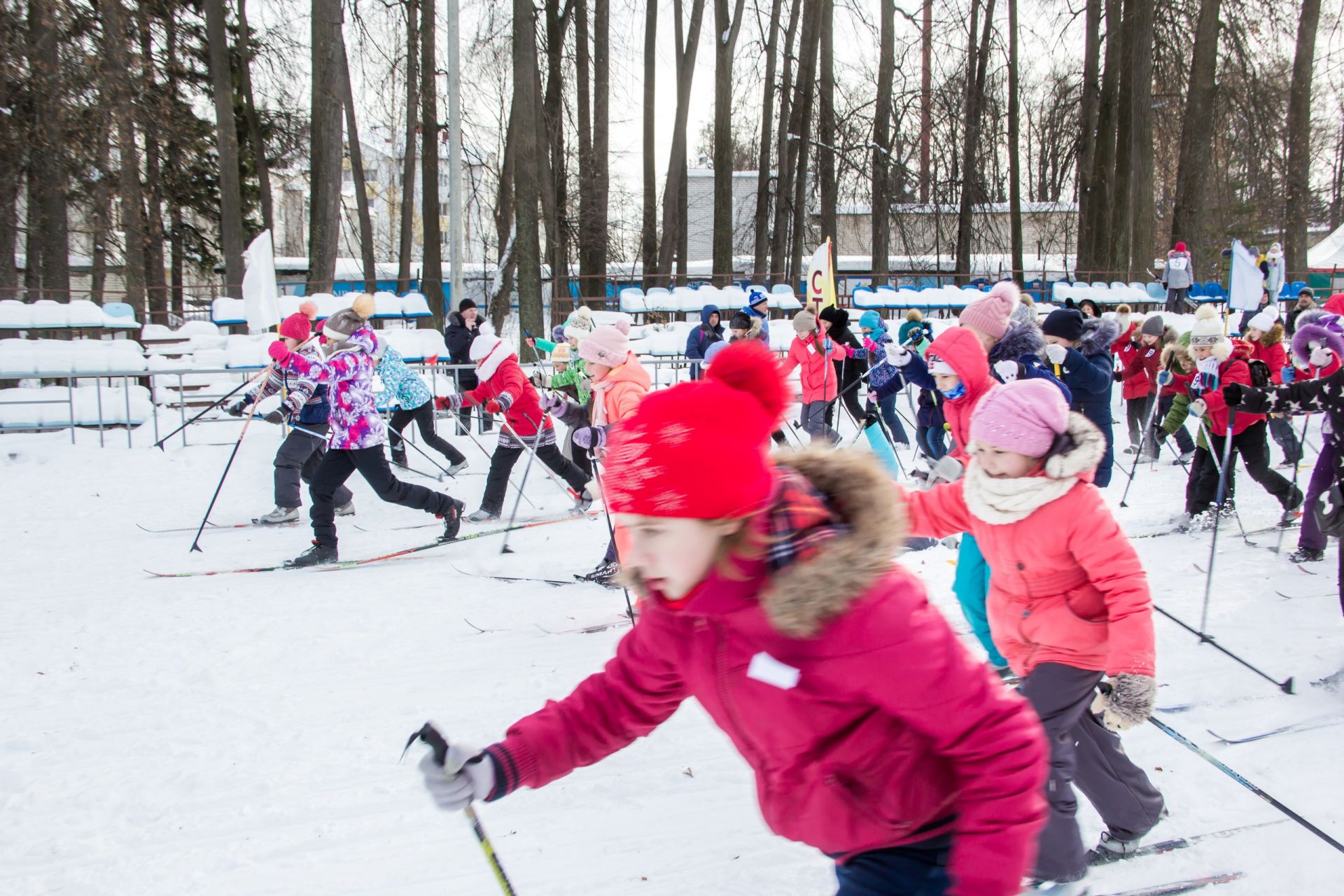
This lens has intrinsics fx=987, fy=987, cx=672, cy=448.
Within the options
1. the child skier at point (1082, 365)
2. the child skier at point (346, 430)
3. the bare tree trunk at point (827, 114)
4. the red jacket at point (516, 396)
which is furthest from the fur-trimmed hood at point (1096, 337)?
the bare tree trunk at point (827, 114)

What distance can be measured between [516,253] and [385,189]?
3144 centimetres

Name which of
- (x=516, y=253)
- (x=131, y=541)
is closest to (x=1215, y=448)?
(x=131, y=541)

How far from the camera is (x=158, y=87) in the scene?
18.4m

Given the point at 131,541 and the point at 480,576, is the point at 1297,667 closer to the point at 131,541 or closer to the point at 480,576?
the point at 480,576

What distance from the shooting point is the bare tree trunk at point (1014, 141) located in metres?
25.7

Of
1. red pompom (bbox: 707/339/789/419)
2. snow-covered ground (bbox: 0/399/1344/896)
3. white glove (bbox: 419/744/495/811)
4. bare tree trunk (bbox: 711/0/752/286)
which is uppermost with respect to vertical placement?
bare tree trunk (bbox: 711/0/752/286)

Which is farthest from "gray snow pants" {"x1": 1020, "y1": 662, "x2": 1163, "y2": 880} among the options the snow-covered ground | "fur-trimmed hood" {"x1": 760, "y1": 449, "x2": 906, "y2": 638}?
"fur-trimmed hood" {"x1": 760, "y1": 449, "x2": 906, "y2": 638}

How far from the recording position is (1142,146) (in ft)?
72.2

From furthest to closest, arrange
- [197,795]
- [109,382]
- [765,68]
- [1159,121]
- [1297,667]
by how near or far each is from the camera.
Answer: [1159,121] → [765,68] → [109,382] → [1297,667] → [197,795]

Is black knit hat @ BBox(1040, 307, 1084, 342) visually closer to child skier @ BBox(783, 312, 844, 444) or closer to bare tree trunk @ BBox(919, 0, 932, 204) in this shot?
child skier @ BBox(783, 312, 844, 444)

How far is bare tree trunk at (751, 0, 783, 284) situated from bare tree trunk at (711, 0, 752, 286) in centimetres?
139

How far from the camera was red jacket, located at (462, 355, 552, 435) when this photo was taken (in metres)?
7.92

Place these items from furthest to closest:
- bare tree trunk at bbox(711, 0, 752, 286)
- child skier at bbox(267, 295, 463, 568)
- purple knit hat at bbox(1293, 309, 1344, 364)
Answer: bare tree trunk at bbox(711, 0, 752, 286) → child skier at bbox(267, 295, 463, 568) → purple knit hat at bbox(1293, 309, 1344, 364)

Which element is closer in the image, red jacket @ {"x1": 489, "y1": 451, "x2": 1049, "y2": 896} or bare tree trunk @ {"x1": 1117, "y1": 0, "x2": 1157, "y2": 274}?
red jacket @ {"x1": 489, "y1": 451, "x2": 1049, "y2": 896}
